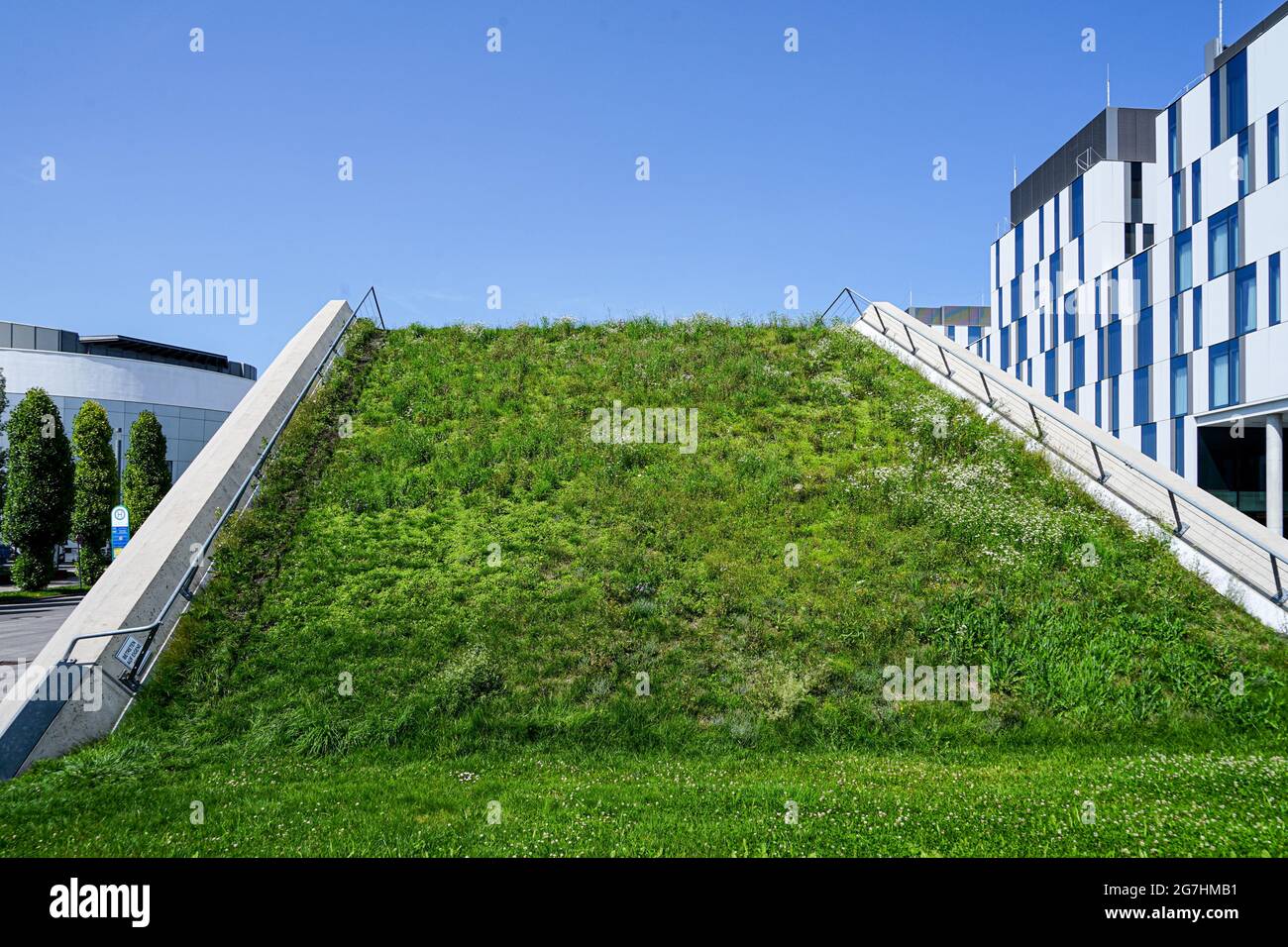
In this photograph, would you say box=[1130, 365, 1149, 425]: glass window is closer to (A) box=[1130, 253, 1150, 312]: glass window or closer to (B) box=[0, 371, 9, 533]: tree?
(A) box=[1130, 253, 1150, 312]: glass window

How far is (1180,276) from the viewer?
1315 inches

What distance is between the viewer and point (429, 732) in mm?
8898

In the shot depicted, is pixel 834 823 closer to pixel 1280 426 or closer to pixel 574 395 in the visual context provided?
pixel 574 395

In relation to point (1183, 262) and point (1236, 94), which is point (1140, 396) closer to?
point (1183, 262)

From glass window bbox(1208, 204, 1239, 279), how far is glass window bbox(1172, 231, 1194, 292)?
1.40 meters

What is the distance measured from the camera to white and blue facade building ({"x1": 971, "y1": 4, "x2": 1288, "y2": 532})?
27344mm

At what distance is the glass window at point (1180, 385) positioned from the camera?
107 ft

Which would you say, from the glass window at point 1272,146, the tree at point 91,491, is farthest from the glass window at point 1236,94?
the tree at point 91,491

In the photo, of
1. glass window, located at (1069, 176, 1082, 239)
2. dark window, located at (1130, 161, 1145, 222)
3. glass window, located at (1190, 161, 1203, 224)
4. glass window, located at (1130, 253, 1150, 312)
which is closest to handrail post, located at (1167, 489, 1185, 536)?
glass window, located at (1190, 161, 1203, 224)

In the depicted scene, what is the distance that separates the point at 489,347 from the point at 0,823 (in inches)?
562

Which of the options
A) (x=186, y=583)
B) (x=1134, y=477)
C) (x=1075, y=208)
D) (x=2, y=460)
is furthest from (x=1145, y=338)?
(x=2, y=460)

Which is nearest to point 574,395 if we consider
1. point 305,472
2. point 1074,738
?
point 305,472

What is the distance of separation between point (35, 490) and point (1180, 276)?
54132mm

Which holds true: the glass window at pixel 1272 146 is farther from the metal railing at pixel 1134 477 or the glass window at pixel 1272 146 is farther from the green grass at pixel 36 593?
the green grass at pixel 36 593
